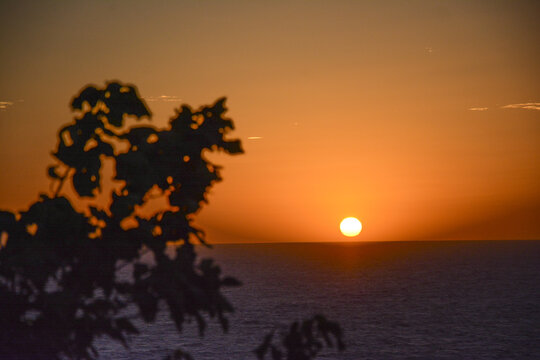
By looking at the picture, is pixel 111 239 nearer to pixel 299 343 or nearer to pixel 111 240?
pixel 111 240

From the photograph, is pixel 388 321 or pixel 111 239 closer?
pixel 111 239

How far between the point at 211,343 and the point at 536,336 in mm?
45758

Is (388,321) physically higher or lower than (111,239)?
higher

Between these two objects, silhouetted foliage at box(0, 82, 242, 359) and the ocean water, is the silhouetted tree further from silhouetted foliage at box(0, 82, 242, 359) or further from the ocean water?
the ocean water

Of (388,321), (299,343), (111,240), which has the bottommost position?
(299,343)

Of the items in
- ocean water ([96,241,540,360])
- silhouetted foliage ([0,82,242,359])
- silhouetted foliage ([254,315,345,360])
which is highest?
ocean water ([96,241,540,360])

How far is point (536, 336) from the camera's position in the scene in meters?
96.8

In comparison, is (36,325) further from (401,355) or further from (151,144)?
(401,355)

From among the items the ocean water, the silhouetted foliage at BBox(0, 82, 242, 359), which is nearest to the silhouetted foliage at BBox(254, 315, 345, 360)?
the silhouetted foliage at BBox(0, 82, 242, 359)

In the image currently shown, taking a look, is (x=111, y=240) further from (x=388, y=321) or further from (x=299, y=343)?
(x=388, y=321)

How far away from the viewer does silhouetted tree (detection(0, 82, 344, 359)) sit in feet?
19.0

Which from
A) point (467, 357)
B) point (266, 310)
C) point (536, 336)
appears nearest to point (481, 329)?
point (536, 336)

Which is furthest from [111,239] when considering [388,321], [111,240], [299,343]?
[388,321]

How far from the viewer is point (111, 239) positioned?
599 cm
